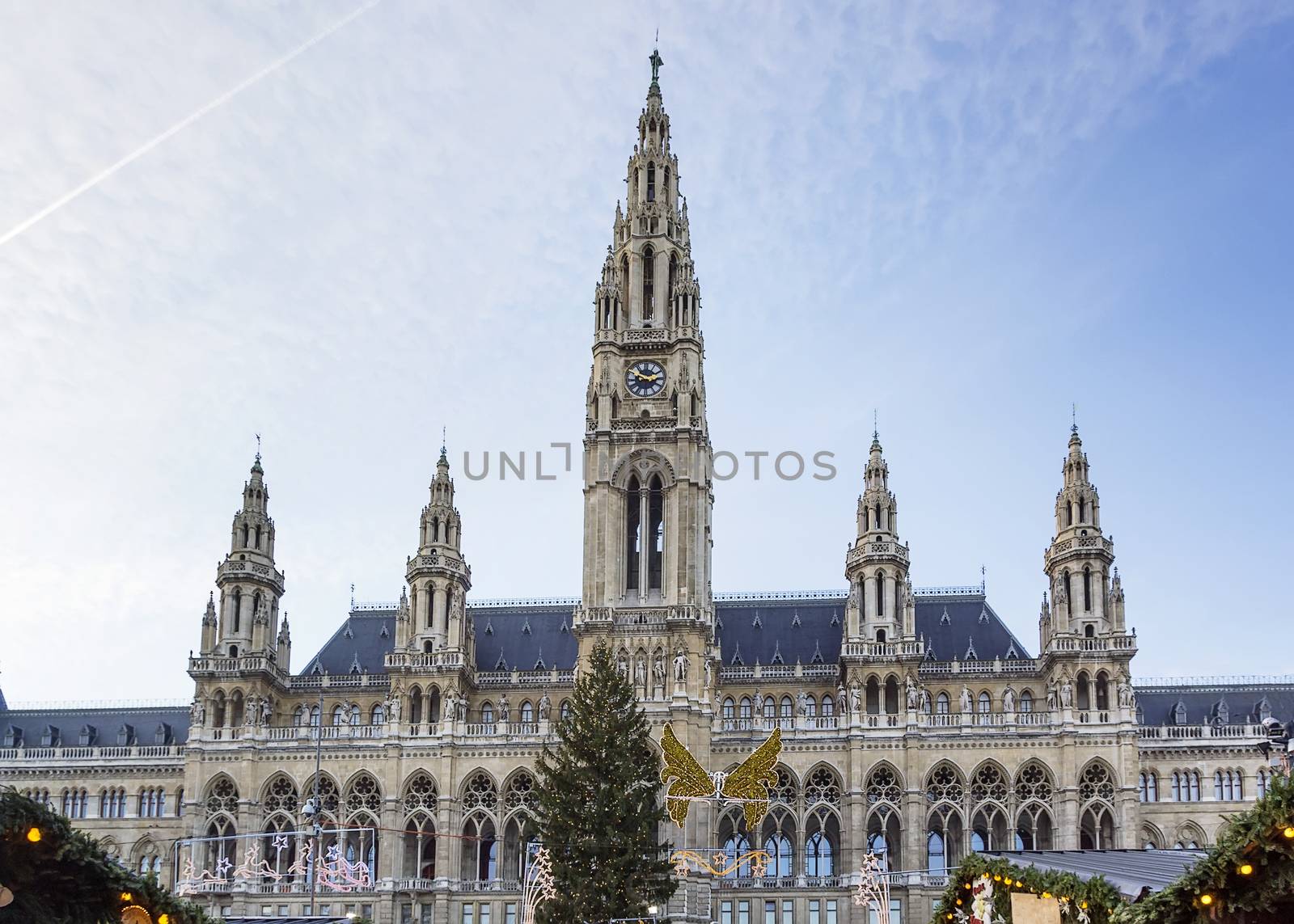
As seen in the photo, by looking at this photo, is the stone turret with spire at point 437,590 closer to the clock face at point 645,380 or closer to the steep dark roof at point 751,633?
the steep dark roof at point 751,633

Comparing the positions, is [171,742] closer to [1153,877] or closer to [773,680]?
[773,680]

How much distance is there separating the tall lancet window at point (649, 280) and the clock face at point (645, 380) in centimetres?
417

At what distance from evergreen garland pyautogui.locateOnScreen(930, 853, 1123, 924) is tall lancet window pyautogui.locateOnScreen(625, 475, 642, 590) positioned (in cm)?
5045

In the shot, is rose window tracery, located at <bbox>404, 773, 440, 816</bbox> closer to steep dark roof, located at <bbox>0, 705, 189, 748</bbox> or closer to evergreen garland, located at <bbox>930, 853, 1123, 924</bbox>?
steep dark roof, located at <bbox>0, 705, 189, 748</bbox>

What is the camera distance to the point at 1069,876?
27484 mm

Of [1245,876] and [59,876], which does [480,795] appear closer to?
[59,876]

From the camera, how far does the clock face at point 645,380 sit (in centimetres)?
8656

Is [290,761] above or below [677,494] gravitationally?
below

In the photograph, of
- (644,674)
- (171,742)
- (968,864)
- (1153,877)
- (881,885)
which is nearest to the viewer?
(1153,877)

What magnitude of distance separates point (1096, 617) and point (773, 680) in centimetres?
1705

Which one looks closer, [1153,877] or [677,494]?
[1153,877]

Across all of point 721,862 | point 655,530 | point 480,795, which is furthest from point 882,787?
point 480,795

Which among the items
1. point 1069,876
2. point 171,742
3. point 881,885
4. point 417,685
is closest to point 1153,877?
point 1069,876

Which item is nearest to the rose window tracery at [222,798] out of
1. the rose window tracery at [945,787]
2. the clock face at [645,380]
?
the clock face at [645,380]
